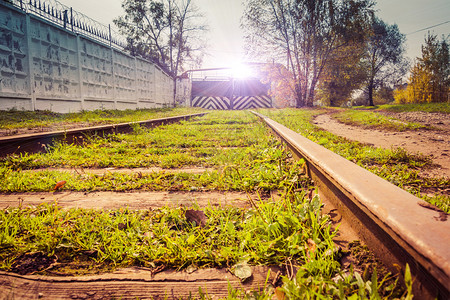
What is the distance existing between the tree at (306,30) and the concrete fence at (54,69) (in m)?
12.3

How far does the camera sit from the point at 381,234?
2.66 feet

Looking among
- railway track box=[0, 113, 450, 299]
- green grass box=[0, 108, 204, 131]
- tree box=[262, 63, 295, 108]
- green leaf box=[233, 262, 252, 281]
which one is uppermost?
tree box=[262, 63, 295, 108]

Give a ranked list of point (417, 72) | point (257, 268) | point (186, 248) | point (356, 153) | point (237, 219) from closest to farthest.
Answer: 1. point (257, 268)
2. point (186, 248)
3. point (237, 219)
4. point (356, 153)
5. point (417, 72)

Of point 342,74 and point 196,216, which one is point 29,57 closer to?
point 196,216

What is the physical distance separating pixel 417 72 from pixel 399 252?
29799 millimetres

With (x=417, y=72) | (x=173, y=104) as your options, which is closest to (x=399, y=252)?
(x=173, y=104)

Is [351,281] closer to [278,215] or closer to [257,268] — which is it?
[257,268]

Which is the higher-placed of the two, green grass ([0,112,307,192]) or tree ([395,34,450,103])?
tree ([395,34,450,103])

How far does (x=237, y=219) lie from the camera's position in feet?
4.53

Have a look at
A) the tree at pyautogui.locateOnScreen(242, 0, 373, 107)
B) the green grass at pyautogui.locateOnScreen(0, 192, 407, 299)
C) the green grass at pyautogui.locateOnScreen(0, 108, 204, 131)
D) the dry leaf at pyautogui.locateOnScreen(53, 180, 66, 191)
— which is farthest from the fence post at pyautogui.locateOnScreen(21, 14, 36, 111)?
the tree at pyautogui.locateOnScreen(242, 0, 373, 107)

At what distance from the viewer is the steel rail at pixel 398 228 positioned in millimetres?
517

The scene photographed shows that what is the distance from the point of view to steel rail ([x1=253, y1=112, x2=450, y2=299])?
0.52 m

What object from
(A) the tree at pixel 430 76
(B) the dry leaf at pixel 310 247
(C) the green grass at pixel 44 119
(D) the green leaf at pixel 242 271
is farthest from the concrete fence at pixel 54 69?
(A) the tree at pixel 430 76

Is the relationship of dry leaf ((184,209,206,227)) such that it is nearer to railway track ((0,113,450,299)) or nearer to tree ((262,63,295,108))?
railway track ((0,113,450,299))
